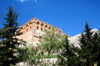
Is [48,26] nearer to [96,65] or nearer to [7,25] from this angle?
[7,25]

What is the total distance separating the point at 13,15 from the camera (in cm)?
775

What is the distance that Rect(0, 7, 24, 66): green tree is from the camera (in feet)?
20.0

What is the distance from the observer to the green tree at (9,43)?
6.10 metres

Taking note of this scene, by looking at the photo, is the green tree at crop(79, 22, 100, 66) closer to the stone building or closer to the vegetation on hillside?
the vegetation on hillside

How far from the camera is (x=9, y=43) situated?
6684 millimetres

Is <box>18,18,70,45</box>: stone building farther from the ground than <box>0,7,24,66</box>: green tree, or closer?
farther from the ground

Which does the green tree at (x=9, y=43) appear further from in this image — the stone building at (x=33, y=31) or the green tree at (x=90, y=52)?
the stone building at (x=33, y=31)

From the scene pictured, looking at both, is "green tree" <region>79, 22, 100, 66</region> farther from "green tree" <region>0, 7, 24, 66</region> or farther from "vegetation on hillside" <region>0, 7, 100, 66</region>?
"green tree" <region>0, 7, 24, 66</region>

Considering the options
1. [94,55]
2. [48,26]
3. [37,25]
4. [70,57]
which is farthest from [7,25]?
[48,26]

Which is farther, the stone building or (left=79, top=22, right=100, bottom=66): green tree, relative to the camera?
the stone building

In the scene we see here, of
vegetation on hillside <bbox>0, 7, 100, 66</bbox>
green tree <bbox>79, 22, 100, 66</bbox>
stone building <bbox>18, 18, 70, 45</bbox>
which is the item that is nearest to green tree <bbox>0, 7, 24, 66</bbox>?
vegetation on hillside <bbox>0, 7, 100, 66</bbox>

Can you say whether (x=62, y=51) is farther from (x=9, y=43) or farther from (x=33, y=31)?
(x=33, y=31)

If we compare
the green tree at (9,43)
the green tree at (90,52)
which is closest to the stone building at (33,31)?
the green tree at (9,43)

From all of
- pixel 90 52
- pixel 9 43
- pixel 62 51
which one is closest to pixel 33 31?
pixel 9 43
